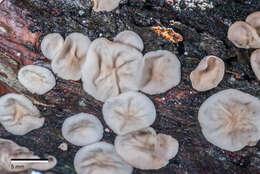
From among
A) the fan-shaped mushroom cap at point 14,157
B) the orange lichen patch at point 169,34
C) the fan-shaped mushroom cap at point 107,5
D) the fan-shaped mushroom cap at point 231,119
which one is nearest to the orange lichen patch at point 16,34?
the fan-shaped mushroom cap at point 107,5

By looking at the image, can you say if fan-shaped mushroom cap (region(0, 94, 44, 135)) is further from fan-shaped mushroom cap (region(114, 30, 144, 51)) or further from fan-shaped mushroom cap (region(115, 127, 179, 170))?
fan-shaped mushroom cap (region(114, 30, 144, 51))

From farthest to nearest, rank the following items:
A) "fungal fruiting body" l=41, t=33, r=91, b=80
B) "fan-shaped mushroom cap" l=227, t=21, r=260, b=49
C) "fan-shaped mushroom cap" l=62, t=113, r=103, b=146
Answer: "fan-shaped mushroom cap" l=62, t=113, r=103, b=146 < "fungal fruiting body" l=41, t=33, r=91, b=80 < "fan-shaped mushroom cap" l=227, t=21, r=260, b=49

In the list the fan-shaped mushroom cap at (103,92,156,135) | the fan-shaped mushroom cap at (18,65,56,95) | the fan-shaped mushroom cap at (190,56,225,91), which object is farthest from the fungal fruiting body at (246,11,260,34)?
the fan-shaped mushroom cap at (18,65,56,95)

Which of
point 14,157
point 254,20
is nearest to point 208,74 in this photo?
point 254,20

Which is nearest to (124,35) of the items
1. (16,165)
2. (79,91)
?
(79,91)

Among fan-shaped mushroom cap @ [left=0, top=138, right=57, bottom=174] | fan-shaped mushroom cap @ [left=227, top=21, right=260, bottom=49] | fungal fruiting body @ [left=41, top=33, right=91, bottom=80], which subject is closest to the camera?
fan-shaped mushroom cap @ [left=227, top=21, right=260, bottom=49]

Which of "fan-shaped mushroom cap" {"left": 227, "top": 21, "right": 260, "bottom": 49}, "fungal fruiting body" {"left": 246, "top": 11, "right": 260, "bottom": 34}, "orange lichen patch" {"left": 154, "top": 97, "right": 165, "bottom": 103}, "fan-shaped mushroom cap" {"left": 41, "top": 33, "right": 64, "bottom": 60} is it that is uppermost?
"fungal fruiting body" {"left": 246, "top": 11, "right": 260, "bottom": 34}

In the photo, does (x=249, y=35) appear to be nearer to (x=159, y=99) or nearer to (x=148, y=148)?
(x=159, y=99)
